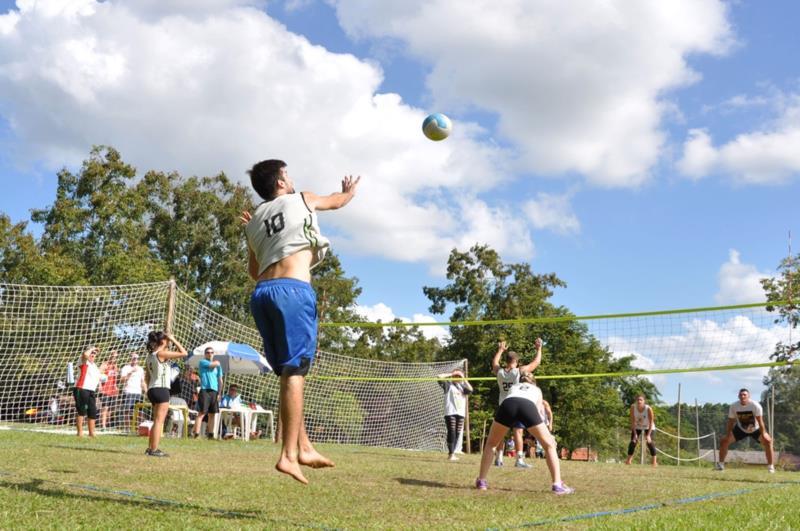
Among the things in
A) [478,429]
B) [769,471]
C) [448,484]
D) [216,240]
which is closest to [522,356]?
[478,429]

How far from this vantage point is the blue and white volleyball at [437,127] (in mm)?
9266

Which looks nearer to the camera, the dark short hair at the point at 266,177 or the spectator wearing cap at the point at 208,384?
the dark short hair at the point at 266,177

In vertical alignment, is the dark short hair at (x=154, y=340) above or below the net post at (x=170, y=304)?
below

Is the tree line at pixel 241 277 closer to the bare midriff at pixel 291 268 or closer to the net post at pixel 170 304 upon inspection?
the net post at pixel 170 304

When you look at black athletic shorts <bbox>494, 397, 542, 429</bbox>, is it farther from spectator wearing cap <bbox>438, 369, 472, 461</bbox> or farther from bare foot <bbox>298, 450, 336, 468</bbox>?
spectator wearing cap <bbox>438, 369, 472, 461</bbox>

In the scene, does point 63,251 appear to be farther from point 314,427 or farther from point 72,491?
point 72,491

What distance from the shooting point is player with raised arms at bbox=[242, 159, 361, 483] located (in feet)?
14.6

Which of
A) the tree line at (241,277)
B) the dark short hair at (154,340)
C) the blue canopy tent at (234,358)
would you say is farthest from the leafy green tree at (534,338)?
the dark short hair at (154,340)

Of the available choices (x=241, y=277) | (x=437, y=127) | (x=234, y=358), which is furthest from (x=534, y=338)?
(x=437, y=127)

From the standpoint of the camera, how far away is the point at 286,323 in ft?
14.8

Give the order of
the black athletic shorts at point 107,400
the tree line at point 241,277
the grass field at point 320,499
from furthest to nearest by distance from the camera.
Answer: the tree line at point 241,277 → the black athletic shorts at point 107,400 → the grass field at point 320,499

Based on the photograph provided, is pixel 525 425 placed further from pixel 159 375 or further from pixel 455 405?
pixel 455 405

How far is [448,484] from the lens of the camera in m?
7.15

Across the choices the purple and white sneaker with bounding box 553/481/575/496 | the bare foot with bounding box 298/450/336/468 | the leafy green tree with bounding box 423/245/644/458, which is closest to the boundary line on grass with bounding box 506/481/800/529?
the purple and white sneaker with bounding box 553/481/575/496
